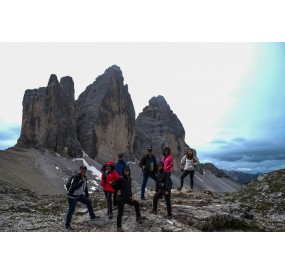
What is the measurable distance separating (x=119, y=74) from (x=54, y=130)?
179 feet

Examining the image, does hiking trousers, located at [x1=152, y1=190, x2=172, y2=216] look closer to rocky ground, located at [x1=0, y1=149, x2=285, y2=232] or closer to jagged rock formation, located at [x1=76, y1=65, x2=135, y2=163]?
rocky ground, located at [x1=0, y1=149, x2=285, y2=232]

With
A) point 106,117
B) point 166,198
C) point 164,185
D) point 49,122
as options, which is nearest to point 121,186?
point 164,185

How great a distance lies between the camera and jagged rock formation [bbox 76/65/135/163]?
170375mm

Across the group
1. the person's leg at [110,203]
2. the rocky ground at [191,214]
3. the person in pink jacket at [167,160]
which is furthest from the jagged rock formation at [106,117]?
the person's leg at [110,203]

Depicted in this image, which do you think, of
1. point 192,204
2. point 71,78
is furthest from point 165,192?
point 71,78

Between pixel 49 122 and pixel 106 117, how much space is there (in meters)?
35.4

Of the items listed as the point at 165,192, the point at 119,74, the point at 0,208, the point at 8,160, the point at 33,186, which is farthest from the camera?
the point at 119,74

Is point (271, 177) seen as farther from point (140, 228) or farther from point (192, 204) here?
point (140, 228)

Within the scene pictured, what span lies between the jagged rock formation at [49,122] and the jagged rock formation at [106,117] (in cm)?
1444

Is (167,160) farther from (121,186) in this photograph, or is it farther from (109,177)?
(121,186)

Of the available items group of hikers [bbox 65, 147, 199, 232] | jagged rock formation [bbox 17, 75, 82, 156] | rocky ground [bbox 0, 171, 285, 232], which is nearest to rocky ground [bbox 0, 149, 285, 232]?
rocky ground [bbox 0, 171, 285, 232]

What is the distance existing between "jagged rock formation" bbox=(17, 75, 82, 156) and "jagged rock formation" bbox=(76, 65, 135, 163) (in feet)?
47.4

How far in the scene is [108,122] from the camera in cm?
17875

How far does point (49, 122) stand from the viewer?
150750mm
